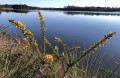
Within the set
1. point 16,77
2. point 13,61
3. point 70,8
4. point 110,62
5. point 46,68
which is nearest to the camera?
point 16,77

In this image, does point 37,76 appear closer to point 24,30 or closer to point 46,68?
point 46,68

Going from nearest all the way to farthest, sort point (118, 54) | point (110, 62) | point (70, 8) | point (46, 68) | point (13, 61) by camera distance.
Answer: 1. point (46, 68)
2. point (13, 61)
3. point (110, 62)
4. point (118, 54)
5. point (70, 8)

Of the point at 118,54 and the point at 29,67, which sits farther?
the point at 118,54

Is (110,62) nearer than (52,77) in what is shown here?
No

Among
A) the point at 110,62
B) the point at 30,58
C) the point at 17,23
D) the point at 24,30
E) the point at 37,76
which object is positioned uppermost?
the point at 17,23

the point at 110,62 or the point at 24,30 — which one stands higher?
the point at 24,30

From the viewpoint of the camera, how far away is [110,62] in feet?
16.8

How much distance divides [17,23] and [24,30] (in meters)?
0.16

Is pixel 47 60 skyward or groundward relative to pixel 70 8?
groundward

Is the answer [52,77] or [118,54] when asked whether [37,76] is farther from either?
[118,54]

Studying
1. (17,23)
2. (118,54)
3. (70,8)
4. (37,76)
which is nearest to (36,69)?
(37,76)

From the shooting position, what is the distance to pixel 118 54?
6.12 meters

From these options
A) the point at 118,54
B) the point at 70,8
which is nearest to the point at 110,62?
the point at 118,54

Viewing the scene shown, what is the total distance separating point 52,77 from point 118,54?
5.61 meters
